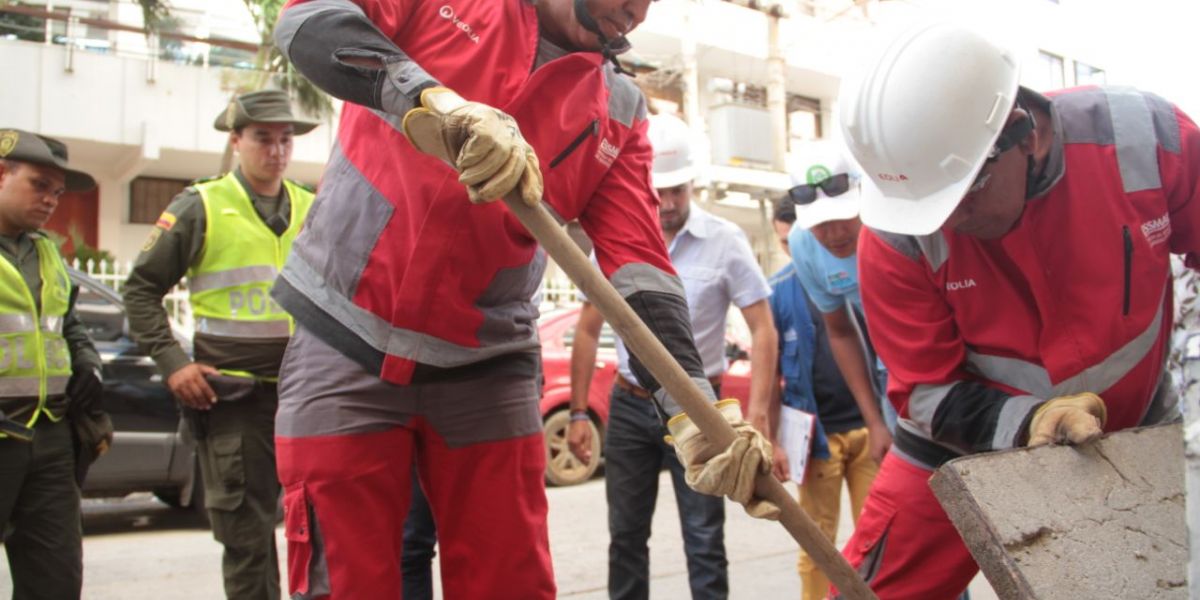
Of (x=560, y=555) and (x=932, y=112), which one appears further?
(x=560, y=555)

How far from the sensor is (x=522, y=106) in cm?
237

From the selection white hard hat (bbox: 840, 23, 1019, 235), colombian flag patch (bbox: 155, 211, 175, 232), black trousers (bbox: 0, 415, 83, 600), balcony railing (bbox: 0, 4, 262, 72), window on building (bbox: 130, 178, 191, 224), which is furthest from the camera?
window on building (bbox: 130, 178, 191, 224)

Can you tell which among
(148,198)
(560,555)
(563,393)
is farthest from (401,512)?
(148,198)

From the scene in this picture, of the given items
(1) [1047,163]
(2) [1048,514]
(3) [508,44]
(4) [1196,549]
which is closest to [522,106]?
(3) [508,44]

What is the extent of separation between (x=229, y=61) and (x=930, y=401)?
14.2 meters

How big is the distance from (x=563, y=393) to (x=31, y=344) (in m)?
4.57

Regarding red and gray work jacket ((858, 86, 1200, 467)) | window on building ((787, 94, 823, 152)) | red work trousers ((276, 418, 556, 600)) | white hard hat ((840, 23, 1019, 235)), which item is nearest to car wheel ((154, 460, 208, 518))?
red work trousers ((276, 418, 556, 600))

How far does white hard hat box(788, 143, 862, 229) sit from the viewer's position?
12.8 feet

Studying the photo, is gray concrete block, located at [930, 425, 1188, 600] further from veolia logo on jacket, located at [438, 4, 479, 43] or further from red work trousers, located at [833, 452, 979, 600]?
veolia logo on jacket, located at [438, 4, 479, 43]

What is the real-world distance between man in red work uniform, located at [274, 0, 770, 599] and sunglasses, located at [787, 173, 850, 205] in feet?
5.10

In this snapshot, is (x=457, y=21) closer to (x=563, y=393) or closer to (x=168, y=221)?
(x=168, y=221)

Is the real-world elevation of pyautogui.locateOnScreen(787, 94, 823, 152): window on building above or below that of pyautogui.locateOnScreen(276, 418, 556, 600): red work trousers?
below

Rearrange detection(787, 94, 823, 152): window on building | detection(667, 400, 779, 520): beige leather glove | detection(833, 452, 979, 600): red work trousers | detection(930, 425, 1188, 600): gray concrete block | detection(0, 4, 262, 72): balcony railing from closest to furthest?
detection(930, 425, 1188, 600): gray concrete block < detection(667, 400, 779, 520): beige leather glove < detection(833, 452, 979, 600): red work trousers < detection(0, 4, 262, 72): balcony railing < detection(787, 94, 823, 152): window on building

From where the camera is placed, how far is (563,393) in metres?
7.88
